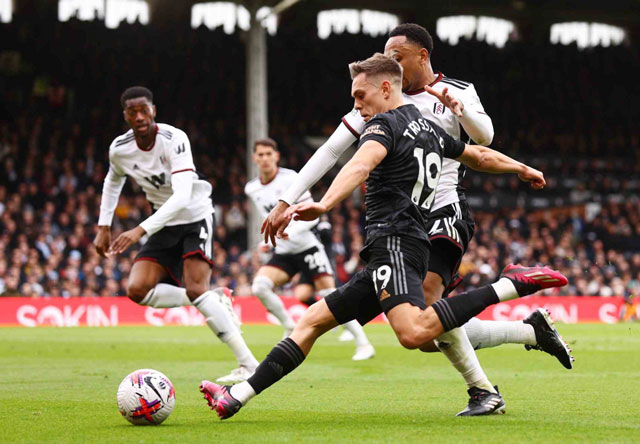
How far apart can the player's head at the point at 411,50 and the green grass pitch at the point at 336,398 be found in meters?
2.11

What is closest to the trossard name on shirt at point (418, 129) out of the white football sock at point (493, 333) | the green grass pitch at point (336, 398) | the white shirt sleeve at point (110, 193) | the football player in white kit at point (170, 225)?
the white football sock at point (493, 333)

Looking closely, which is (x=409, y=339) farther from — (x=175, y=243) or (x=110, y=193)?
(x=110, y=193)

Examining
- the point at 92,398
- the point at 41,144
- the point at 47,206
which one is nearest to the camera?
the point at 92,398

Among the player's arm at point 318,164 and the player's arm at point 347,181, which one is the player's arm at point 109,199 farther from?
the player's arm at point 347,181

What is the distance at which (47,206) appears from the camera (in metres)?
22.8

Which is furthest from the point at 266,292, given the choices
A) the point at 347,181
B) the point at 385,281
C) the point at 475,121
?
the point at 347,181

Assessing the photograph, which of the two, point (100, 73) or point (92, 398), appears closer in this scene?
point (92, 398)

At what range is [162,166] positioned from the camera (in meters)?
8.20

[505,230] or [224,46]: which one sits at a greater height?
[224,46]

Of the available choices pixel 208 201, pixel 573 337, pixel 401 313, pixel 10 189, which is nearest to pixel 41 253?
pixel 10 189

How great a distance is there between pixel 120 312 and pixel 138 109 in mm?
13122

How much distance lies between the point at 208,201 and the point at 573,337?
8.74 metres

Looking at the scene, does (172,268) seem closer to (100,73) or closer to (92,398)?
(92,398)

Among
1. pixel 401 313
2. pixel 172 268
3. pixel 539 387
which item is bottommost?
pixel 539 387
